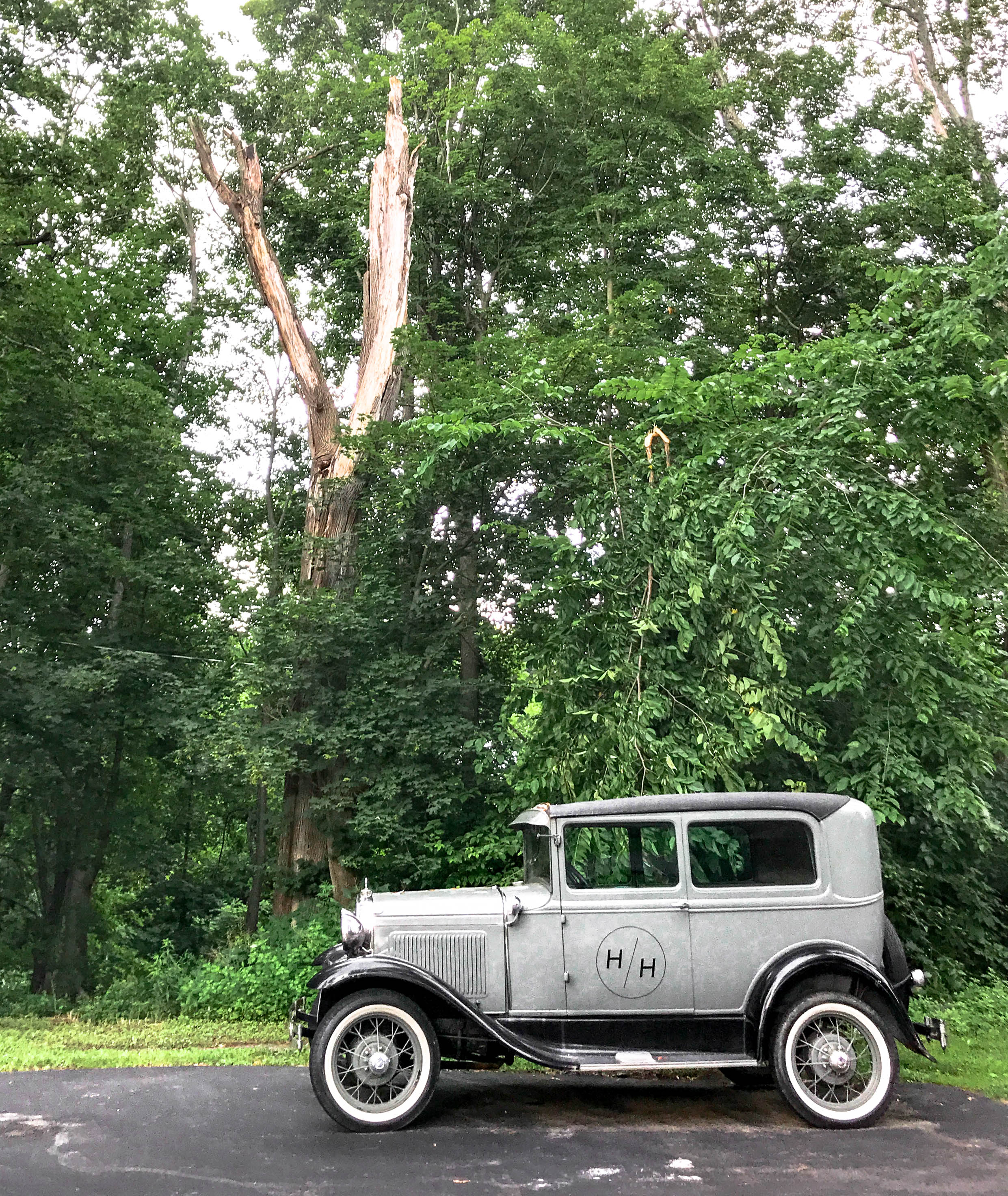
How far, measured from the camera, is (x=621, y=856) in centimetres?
559

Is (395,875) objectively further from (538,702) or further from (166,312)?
(166,312)

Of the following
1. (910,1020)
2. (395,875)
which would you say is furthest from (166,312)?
(910,1020)

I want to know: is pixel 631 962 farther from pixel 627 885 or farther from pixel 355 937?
pixel 355 937

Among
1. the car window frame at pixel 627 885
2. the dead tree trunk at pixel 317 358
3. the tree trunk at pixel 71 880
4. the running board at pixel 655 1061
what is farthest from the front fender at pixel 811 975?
the tree trunk at pixel 71 880

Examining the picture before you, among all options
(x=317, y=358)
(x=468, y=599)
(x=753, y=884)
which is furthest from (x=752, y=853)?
(x=317, y=358)

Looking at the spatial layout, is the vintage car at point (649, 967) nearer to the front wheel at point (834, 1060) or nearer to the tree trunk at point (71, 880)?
Result: the front wheel at point (834, 1060)

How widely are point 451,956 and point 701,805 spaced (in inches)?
68.2

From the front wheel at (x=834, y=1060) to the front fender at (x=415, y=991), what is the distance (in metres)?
1.20

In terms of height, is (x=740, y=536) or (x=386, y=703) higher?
(x=740, y=536)

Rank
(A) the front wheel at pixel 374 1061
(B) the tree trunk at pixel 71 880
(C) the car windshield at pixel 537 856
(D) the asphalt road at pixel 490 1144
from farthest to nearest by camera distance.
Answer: (B) the tree trunk at pixel 71 880
(C) the car windshield at pixel 537 856
(A) the front wheel at pixel 374 1061
(D) the asphalt road at pixel 490 1144

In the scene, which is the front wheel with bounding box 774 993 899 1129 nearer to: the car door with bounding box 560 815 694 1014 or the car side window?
the car door with bounding box 560 815 694 1014

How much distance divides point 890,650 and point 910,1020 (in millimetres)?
2921

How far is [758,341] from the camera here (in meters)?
9.05

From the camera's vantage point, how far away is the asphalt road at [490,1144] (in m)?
4.27
